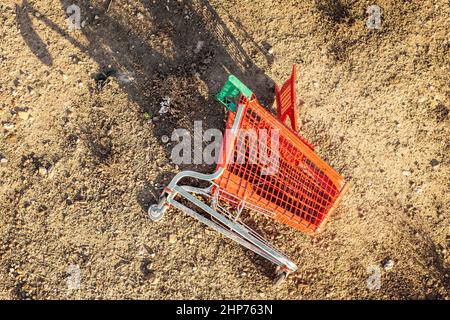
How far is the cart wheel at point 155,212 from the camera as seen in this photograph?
5.01 meters

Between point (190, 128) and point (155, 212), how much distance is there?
2.99 feet

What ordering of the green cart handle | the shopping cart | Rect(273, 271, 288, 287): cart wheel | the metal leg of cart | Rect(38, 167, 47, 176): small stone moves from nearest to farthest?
the green cart handle → the shopping cart → the metal leg of cart → Rect(273, 271, 288, 287): cart wheel → Rect(38, 167, 47, 176): small stone

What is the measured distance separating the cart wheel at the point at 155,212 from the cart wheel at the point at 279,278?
1273mm

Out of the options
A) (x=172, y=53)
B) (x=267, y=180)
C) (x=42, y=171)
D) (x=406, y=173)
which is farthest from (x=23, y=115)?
(x=406, y=173)

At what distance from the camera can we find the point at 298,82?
5.21m

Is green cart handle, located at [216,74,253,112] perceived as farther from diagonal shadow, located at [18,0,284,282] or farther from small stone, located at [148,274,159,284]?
small stone, located at [148,274,159,284]

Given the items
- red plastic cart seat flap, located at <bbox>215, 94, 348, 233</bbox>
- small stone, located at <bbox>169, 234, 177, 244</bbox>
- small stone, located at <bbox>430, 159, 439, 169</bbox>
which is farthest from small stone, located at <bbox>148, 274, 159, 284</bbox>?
small stone, located at <bbox>430, 159, 439, 169</bbox>

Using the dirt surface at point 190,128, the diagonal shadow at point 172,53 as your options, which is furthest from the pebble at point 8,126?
the diagonal shadow at point 172,53

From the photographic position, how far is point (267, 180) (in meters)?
4.74

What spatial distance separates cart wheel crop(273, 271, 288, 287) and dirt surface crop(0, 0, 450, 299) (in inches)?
3.4

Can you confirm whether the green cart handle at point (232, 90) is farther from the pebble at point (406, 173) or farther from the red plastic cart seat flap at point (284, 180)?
the pebble at point (406, 173)

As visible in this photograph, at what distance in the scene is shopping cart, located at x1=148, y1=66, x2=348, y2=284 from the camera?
450 centimetres
